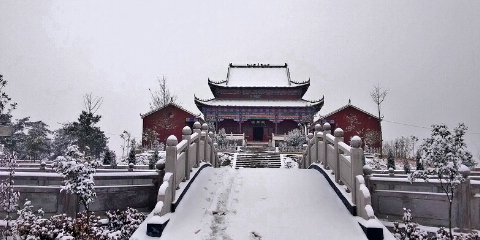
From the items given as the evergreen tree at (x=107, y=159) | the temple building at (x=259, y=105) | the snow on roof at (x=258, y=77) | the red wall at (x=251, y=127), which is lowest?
the evergreen tree at (x=107, y=159)

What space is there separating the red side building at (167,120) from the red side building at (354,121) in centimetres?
1299

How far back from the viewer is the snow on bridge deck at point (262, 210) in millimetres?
4492

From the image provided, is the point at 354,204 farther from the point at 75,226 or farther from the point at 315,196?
the point at 75,226

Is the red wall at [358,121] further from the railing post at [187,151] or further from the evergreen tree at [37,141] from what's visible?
the railing post at [187,151]

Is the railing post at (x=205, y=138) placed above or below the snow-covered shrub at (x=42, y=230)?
above

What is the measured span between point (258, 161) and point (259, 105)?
12.2 m

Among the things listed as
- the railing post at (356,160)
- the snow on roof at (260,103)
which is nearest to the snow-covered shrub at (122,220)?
the railing post at (356,160)

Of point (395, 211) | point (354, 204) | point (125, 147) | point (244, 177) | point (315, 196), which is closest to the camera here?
point (354, 204)

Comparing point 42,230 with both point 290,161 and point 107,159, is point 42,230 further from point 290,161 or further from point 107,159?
point 290,161

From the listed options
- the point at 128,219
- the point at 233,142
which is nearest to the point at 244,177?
the point at 128,219

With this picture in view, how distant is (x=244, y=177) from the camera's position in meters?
7.05

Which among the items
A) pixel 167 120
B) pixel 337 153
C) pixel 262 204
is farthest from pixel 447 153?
pixel 167 120

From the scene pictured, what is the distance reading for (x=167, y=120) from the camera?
30.9m

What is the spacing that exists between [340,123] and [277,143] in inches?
296
